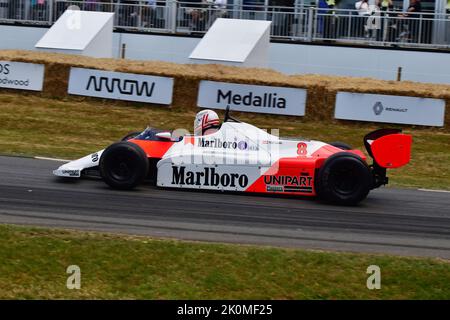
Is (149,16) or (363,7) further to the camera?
(149,16)

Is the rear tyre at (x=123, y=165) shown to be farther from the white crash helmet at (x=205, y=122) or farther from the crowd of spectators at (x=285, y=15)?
the crowd of spectators at (x=285, y=15)

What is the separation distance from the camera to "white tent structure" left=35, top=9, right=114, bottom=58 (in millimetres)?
23422

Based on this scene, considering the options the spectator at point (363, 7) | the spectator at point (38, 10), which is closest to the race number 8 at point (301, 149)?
the spectator at point (363, 7)

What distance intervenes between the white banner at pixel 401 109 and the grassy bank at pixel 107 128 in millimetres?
191

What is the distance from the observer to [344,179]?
449 inches

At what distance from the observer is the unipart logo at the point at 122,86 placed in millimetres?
19578

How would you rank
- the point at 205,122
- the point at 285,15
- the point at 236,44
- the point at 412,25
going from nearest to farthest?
the point at 205,122
the point at 412,25
the point at 236,44
the point at 285,15


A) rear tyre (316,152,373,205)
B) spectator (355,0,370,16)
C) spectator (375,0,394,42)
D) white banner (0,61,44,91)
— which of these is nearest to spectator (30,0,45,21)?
white banner (0,61,44,91)

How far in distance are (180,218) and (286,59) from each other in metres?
13.5

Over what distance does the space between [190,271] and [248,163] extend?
12.5 ft

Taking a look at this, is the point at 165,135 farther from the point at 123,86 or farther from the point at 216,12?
the point at 216,12

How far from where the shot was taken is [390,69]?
22.0 metres

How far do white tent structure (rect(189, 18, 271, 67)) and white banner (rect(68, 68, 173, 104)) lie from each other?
2890mm

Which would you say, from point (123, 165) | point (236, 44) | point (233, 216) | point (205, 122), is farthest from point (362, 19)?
point (233, 216)
